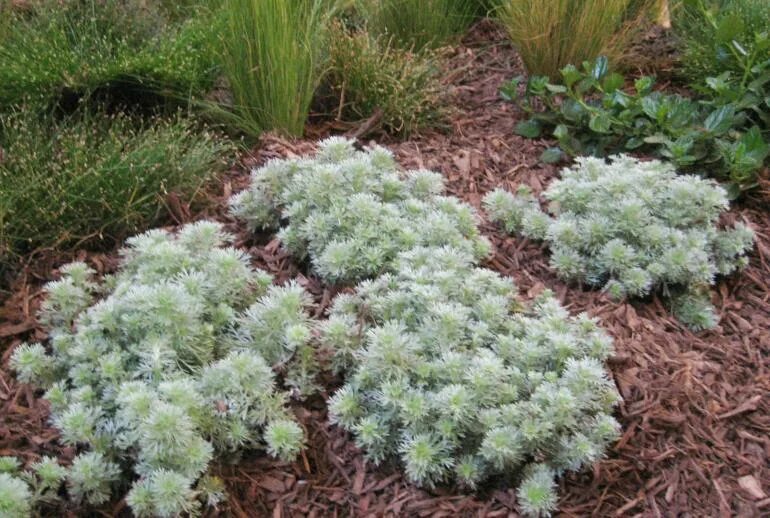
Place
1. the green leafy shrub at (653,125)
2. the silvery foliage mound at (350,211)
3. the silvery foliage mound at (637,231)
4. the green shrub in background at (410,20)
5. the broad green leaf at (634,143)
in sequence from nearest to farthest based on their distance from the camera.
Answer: the silvery foliage mound at (350,211) → the silvery foliage mound at (637,231) → the green leafy shrub at (653,125) → the broad green leaf at (634,143) → the green shrub in background at (410,20)

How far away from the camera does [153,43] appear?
3969 mm

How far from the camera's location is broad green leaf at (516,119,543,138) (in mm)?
4129

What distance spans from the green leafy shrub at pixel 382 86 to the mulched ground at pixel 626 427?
0.98 m

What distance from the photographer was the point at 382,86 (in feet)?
13.5

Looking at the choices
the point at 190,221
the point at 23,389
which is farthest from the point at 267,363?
the point at 190,221

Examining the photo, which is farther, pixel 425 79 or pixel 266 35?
pixel 425 79

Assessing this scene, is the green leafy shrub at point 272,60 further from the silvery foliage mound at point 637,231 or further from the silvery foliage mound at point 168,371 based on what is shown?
the silvery foliage mound at point 168,371

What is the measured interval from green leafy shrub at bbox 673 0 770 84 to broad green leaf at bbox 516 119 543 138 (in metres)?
0.93

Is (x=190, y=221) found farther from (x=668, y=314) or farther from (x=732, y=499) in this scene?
(x=732, y=499)

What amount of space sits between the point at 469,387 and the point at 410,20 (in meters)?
3.09

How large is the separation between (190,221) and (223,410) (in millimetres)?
1282

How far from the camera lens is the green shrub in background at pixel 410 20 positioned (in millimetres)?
4719

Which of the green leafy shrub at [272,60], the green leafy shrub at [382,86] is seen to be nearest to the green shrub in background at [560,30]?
the green leafy shrub at [382,86]

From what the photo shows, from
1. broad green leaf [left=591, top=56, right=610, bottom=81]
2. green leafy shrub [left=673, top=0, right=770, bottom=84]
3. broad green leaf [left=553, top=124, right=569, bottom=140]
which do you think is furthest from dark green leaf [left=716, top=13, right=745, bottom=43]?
broad green leaf [left=553, top=124, right=569, bottom=140]
